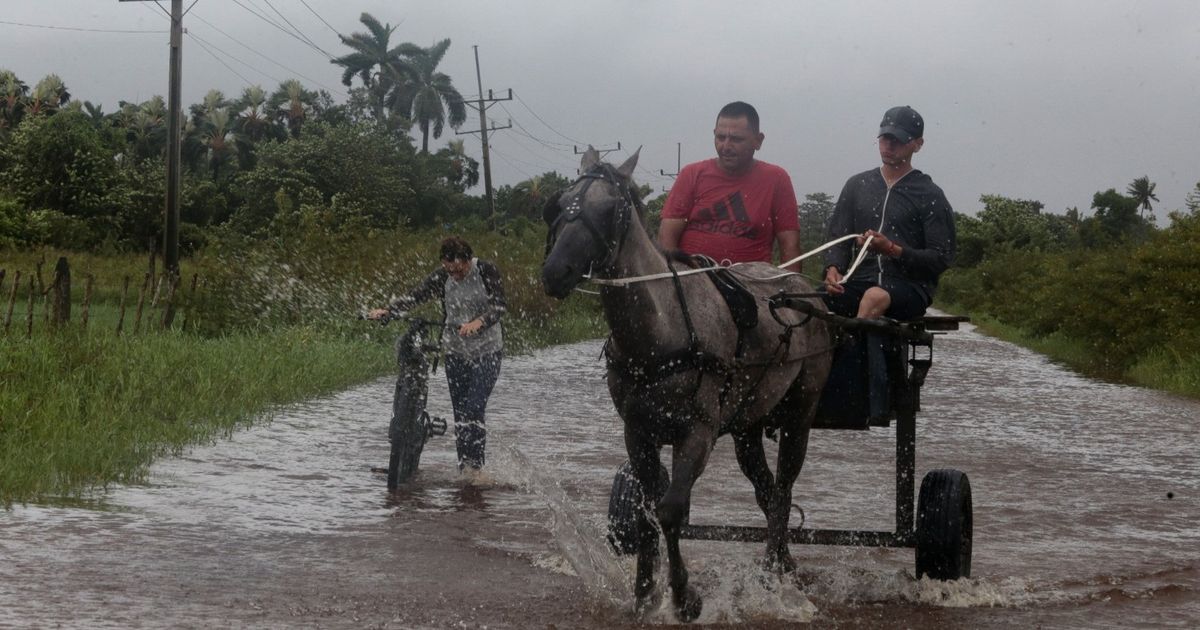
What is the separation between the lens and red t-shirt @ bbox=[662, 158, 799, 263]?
737 centimetres

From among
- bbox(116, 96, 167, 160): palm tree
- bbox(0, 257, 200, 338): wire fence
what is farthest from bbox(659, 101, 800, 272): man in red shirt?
bbox(116, 96, 167, 160): palm tree

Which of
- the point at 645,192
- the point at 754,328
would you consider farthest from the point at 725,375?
the point at 645,192

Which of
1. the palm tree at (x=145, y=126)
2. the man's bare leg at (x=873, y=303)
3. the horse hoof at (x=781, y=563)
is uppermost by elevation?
the palm tree at (x=145, y=126)

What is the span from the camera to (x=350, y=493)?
10.3 metres

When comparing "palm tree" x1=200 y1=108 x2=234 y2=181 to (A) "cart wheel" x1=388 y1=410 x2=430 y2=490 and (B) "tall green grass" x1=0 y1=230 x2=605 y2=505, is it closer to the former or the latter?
(B) "tall green grass" x1=0 y1=230 x2=605 y2=505

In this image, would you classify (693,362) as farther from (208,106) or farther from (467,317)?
(208,106)

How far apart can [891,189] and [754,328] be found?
3.93ft

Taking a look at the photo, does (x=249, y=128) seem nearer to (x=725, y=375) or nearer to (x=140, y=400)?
(x=140, y=400)

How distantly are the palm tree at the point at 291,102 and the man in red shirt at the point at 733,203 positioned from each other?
3341 inches

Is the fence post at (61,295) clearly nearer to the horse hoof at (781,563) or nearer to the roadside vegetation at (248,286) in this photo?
the roadside vegetation at (248,286)

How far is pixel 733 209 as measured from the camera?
738 centimetres

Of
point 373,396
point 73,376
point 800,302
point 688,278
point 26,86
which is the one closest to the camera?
point 688,278

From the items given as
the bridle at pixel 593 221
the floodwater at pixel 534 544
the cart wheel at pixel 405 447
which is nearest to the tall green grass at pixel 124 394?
the floodwater at pixel 534 544

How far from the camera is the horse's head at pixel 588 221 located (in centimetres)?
557
